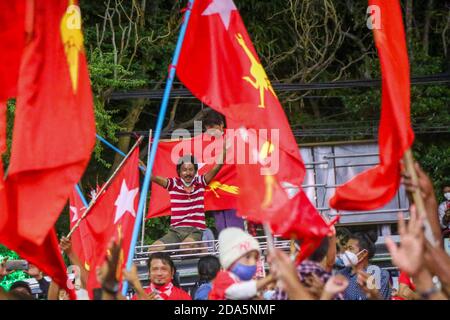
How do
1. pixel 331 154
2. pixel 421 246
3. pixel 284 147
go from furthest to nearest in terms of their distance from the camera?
pixel 331 154 → pixel 284 147 → pixel 421 246

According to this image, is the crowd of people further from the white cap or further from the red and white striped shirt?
the red and white striped shirt

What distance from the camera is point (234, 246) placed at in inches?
271

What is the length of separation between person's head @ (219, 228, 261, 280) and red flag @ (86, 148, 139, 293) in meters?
2.11

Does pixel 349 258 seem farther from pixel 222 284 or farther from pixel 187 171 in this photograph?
pixel 187 171

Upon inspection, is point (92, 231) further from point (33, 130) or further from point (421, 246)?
point (421, 246)

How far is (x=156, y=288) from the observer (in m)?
8.86

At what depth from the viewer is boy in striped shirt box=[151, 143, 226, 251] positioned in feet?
37.2

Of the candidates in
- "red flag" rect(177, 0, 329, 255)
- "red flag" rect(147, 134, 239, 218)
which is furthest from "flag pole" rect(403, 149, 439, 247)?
"red flag" rect(147, 134, 239, 218)

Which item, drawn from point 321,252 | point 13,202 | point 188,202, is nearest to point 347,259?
point 321,252

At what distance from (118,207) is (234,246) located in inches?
110

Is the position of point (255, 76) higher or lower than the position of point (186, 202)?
higher

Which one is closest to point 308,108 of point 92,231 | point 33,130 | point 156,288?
point 92,231

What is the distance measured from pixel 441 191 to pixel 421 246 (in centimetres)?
1136

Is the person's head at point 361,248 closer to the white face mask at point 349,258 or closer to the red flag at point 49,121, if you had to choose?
the white face mask at point 349,258
